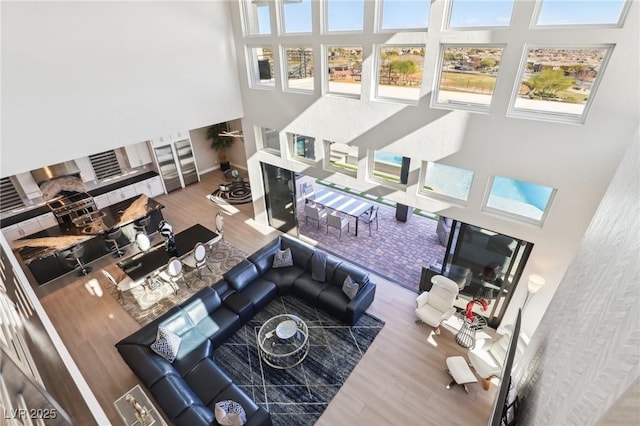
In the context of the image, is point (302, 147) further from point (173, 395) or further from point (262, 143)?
point (173, 395)

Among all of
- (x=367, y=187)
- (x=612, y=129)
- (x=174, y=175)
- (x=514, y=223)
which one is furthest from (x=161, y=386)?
(x=174, y=175)

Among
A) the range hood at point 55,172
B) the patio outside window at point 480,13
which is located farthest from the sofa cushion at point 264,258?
the range hood at point 55,172

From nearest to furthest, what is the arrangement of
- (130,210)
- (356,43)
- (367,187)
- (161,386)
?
(161,386), (356,43), (367,187), (130,210)

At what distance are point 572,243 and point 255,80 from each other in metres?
7.45

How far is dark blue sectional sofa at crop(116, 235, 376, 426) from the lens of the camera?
448 centimetres

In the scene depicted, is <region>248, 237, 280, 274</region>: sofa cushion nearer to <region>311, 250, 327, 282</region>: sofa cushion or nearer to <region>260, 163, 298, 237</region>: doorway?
<region>311, 250, 327, 282</region>: sofa cushion

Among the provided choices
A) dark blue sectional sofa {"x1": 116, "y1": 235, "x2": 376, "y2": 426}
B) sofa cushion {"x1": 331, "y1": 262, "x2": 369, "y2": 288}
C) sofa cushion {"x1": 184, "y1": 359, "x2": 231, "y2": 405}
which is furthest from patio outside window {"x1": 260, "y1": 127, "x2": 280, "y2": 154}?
sofa cushion {"x1": 184, "y1": 359, "x2": 231, "y2": 405}

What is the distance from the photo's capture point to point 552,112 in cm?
439

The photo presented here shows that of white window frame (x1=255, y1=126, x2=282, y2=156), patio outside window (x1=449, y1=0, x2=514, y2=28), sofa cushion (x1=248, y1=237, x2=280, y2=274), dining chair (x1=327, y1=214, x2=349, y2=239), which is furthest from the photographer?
dining chair (x1=327, y1=214, x2=349, y2=239)

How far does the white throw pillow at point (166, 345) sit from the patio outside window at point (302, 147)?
4744 millimetres

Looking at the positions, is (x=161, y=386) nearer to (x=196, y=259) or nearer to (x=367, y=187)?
(x=196, y=259)

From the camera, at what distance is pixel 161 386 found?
4566mm

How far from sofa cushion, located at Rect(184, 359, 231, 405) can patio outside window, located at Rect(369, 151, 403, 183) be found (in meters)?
4.76

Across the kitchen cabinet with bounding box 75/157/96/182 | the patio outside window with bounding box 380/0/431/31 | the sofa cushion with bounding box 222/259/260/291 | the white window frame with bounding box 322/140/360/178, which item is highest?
the patio outside window with bounding box 380/0/431/31
